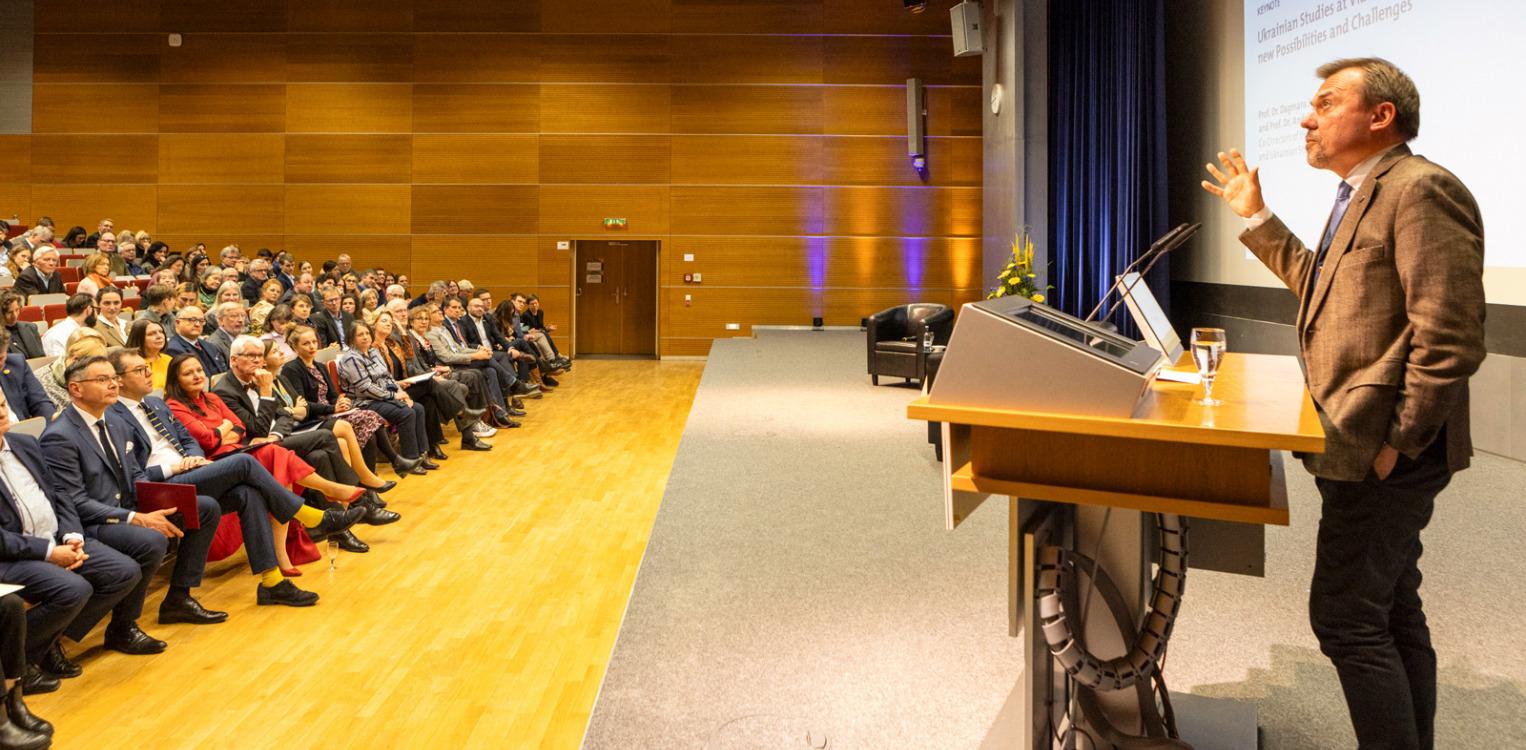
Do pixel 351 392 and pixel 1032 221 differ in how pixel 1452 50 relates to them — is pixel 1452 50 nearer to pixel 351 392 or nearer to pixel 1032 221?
pixel 1032 221

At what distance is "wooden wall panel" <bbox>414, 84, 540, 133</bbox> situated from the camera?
1271cm

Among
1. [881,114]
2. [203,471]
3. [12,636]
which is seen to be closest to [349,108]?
[881,114]

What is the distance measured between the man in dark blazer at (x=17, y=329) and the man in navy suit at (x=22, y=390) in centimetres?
45

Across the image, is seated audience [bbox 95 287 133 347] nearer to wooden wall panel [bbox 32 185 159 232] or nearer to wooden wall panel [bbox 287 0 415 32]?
wooden wall panel [bbox 287 0 415 32]

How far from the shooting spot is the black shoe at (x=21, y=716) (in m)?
2.62

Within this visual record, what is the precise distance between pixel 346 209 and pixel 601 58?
11.9ft

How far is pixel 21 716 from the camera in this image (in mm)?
2633

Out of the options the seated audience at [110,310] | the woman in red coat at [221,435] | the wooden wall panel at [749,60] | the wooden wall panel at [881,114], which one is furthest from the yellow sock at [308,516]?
the wooden wall panel at [881,114]

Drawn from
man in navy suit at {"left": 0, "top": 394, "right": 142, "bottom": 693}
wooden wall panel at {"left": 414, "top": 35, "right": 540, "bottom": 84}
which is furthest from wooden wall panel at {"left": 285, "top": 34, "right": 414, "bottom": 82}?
man in navy suit at {"left": 0, "top": 394, "right": 142, "bottom": 693}

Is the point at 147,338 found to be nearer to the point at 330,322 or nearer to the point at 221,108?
the point at 330,322

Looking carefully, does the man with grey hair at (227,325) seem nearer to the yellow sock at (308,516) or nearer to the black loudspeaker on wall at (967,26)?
the yellow sock at (308,516)

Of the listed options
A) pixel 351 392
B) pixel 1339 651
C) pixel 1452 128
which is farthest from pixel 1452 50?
pixel 351 392

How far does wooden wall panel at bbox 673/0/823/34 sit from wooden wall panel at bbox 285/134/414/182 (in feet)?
12.3

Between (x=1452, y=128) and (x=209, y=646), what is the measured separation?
18.6 ft
